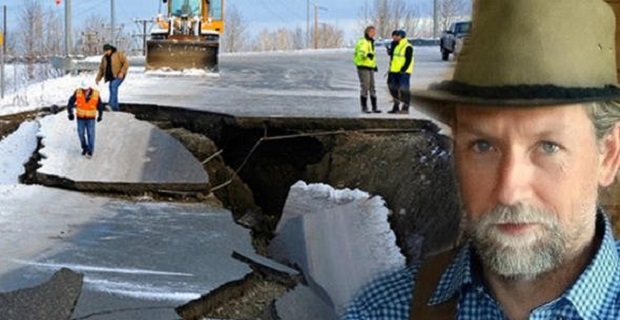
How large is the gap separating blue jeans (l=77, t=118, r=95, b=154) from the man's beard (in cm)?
1547

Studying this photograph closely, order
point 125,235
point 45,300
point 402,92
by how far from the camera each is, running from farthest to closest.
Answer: point 125,235 < point 45,300 < point 402,92

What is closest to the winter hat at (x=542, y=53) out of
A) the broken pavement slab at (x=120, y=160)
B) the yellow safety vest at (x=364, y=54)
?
the broken pavement slab at (x=120, y=160)

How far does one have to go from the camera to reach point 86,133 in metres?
16.8

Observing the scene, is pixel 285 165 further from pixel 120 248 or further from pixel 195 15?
pixel 195 15

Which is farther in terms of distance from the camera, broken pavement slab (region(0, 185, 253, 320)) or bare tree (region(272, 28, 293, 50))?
bare tree (region(272, 28, 293, 50))

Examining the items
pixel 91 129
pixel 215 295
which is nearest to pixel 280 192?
pixel 91 129

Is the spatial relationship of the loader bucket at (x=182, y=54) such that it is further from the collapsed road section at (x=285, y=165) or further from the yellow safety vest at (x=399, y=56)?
the yellow safety vest at (x=399, y=56)

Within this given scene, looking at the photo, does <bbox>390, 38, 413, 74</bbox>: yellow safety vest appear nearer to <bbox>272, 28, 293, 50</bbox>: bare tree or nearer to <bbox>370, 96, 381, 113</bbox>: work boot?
<bbox>370, 96, 381, 113</bbox>: work boot

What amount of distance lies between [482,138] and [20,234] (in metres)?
10.5

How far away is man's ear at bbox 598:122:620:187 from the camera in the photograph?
170 cm

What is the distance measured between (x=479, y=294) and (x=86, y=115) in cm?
1547

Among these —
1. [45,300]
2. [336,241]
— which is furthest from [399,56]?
[45,300]

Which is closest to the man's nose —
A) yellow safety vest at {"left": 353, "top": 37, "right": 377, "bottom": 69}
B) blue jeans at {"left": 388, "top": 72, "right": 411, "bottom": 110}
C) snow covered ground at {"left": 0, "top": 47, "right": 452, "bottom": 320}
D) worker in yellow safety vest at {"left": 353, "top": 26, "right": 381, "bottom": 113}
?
snow covered ground at {"left": 0, "top": 47, "right": 452, "bottom": 320}

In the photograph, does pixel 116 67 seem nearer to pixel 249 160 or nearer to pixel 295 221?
pixel 249 160
